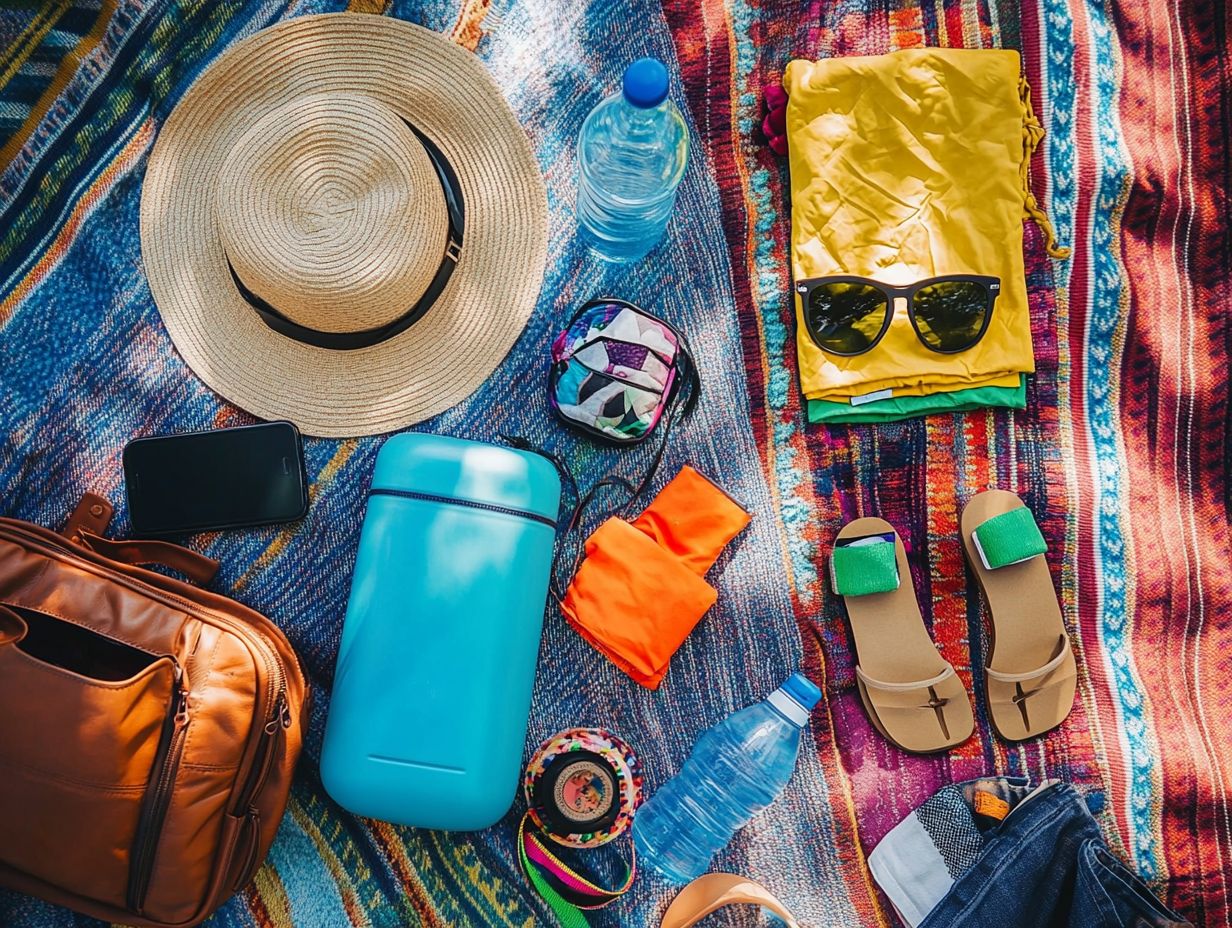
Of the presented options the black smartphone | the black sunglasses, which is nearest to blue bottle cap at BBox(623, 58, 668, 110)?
the black sunglasses

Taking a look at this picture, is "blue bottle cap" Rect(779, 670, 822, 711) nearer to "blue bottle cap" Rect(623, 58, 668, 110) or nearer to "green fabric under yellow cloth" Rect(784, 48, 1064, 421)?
"green fabric under yellow cloth" Rect(784, 48, 1064, 421)

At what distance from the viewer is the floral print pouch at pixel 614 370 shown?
1246 mm

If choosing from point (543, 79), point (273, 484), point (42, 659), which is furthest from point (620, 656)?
point (543, 79)

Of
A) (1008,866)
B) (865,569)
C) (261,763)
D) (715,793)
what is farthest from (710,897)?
(261,763)

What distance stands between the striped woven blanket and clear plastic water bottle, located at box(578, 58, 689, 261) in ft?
0.17

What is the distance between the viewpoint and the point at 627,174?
1204 mm

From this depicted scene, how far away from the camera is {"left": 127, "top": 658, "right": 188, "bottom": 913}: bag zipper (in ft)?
3.46

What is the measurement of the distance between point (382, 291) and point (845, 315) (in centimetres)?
67

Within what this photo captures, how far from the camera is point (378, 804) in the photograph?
1.16 meters

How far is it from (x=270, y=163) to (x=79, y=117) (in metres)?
0.41

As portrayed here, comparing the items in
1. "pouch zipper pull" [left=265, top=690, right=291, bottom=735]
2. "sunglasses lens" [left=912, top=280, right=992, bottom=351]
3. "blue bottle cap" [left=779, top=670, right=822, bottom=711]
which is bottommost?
"blue bottle cap" [left=779, top=670, right=822, bottom=711]

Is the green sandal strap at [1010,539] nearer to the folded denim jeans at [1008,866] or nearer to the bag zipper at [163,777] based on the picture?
the folded denim jeans at [1008,866]

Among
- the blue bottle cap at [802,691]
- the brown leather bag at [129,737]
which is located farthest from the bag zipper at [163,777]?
the blue bottle cap at [802,691]

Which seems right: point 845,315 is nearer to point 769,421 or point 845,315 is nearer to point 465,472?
point 769,421
